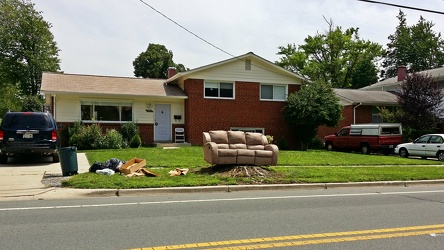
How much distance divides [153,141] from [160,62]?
126 feet

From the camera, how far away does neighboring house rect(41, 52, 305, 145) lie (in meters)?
22.8

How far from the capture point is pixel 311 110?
2462cm

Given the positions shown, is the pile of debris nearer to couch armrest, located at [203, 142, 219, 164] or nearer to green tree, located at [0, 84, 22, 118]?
couch armrest, located at [203, 142, 219, 164]

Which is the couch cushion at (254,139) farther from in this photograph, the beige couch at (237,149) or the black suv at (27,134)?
the black suv at (27,134)

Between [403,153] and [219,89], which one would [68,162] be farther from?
[403,153]

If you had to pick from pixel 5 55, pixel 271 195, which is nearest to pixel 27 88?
pixel 5 55

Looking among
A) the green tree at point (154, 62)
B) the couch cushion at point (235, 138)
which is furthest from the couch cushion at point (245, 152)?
the green tree at point (154, 62)

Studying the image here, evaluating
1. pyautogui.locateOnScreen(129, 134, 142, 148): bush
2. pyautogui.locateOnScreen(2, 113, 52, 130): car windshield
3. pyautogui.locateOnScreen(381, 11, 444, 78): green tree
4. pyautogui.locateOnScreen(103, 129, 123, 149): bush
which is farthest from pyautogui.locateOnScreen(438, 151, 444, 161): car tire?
pyautogui.locateOnScreen(381, 11, 444, 78): green tree

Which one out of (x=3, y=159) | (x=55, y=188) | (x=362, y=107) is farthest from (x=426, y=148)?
(x=3, y=159)

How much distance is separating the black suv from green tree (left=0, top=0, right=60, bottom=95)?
36773mm

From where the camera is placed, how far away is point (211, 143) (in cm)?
1220

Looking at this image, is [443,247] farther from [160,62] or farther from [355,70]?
[160,62]

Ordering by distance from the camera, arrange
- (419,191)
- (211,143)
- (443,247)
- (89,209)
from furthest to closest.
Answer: (211,143), (419,191), (89,209), (443,247)

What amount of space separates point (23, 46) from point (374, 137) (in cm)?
4331
